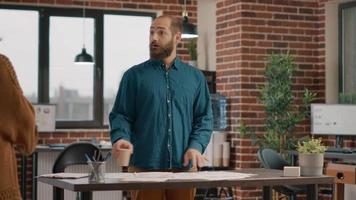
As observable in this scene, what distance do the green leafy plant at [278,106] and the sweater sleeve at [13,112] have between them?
4702 millimetres

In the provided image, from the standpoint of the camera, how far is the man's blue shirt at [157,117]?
3840 mm

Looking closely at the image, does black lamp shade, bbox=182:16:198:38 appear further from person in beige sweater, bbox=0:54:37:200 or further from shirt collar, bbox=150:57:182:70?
person in beige sweater, bbox=0:54:37:200

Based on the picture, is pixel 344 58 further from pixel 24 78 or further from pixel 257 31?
pixel 24 78

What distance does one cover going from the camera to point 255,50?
7.95 metres

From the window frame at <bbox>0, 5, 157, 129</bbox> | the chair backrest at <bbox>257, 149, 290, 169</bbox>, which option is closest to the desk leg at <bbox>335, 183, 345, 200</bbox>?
the chair backrest at <bbox>257, 149, 290, 169</bbox>

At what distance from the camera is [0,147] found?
3.10 meters

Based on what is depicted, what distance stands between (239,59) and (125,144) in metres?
4.41

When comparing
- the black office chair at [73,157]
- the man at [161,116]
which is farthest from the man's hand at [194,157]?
the black office chair at [73,157]

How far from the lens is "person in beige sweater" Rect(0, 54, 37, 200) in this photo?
3.09 metres

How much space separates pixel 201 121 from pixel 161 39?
0.48m

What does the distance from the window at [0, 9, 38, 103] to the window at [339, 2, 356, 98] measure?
11.2 ft

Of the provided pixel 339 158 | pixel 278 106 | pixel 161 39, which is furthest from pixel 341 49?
pixel 161 39

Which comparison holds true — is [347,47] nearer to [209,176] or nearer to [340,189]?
[340,189]

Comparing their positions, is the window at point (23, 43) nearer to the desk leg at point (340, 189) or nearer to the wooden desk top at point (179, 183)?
the desk leg at point (340, 189)
